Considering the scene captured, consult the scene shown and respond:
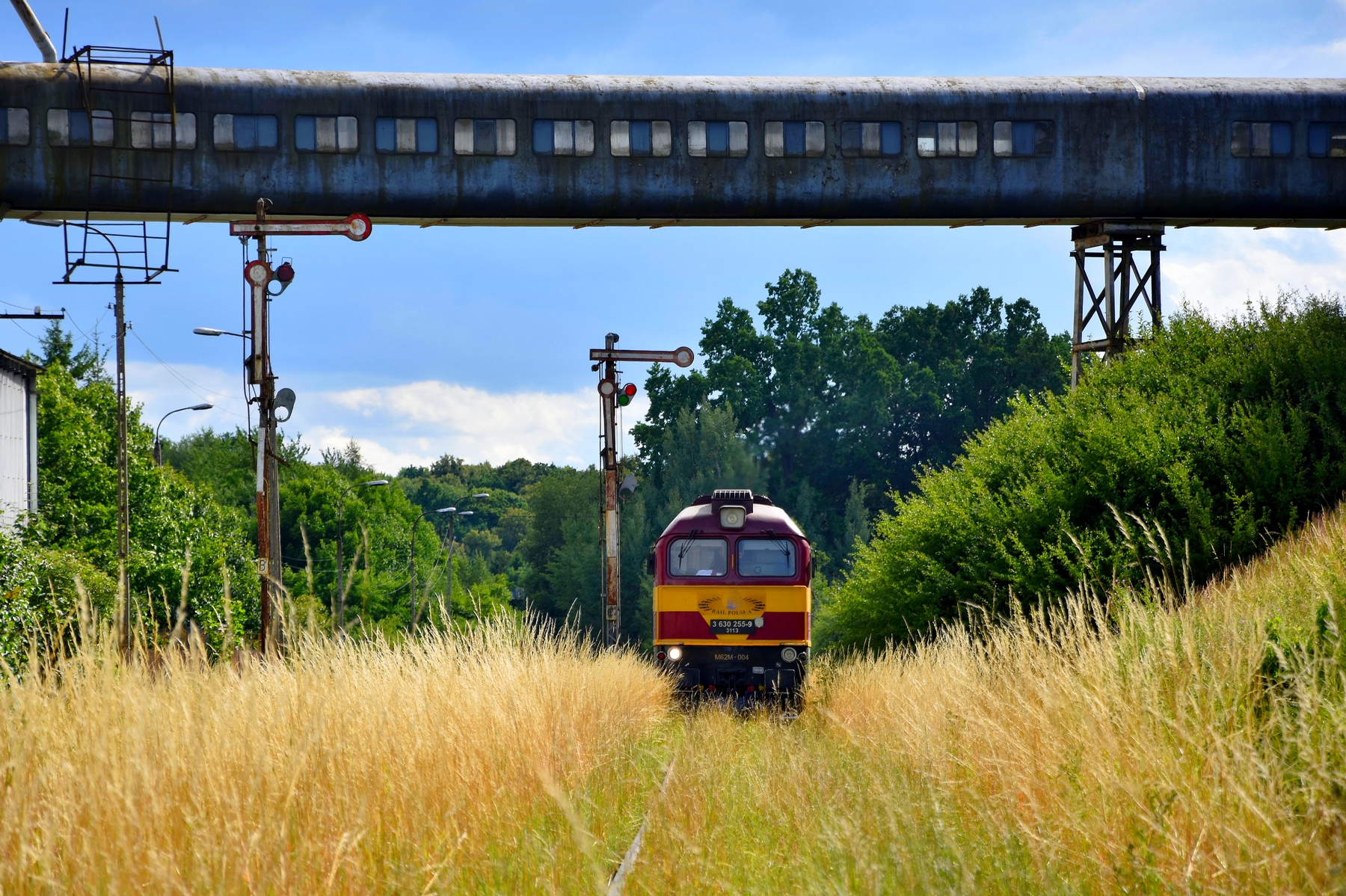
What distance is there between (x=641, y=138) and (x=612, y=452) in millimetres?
6460

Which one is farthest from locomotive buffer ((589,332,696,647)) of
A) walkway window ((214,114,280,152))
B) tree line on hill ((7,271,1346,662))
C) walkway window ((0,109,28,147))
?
walkway window ((0,109,28,147))

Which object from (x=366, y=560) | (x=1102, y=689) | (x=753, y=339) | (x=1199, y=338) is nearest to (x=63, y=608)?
(x=366, y=560)

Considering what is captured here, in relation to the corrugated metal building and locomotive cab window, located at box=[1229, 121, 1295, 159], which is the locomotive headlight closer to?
locomotive cab window, located at box=[1229, 121, 1295, 159]

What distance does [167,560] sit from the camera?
132 feet

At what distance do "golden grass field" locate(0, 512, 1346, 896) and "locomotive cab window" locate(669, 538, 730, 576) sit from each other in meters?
7.22

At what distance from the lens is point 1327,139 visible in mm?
25688

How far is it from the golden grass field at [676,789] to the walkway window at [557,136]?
16466 mm

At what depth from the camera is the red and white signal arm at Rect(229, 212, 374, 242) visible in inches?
655

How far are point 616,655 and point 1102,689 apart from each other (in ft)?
39.6

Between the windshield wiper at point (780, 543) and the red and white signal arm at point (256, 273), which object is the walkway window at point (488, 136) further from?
the windshield wiper at point (780, 543)

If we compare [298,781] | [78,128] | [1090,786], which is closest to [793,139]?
[78,128]

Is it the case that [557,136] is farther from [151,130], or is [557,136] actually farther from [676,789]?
[676,789]

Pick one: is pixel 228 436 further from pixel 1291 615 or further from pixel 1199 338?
pixel 1291 615

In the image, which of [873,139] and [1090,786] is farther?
[873,139]
